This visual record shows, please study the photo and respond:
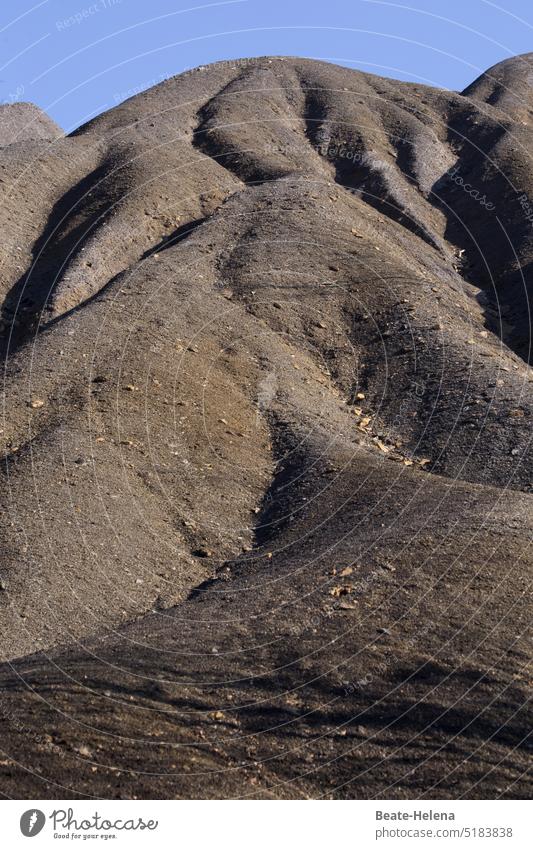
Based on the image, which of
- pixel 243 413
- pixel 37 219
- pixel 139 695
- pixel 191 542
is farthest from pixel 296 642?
pixel 37 219

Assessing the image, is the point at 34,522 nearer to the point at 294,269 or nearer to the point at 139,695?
the point at 139,695

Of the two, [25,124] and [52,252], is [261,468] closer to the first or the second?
[52,252]

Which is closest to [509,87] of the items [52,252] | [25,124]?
[25,124]

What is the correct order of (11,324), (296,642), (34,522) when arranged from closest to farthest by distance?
(296,642) → (34,522) → (11,324)
